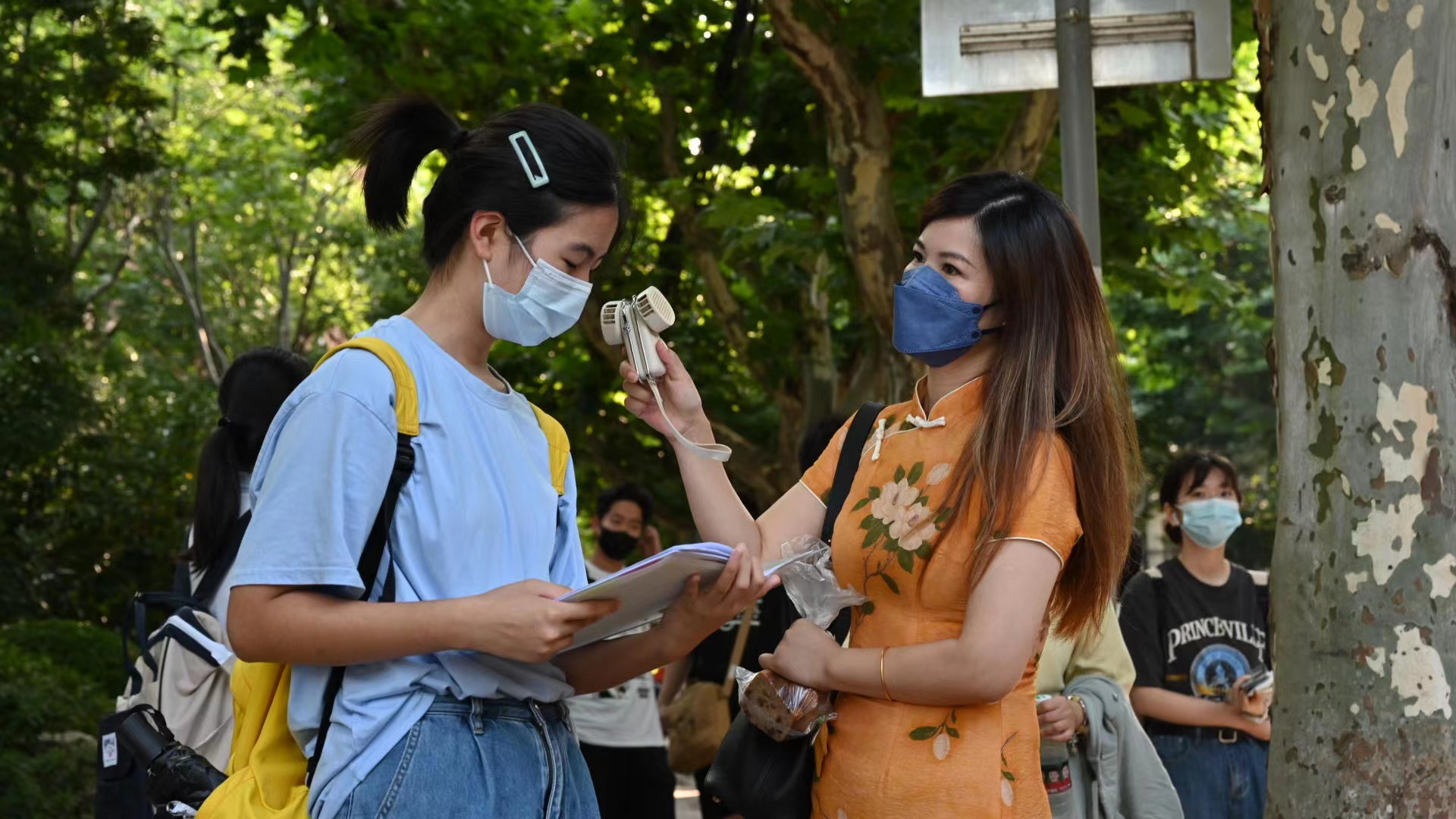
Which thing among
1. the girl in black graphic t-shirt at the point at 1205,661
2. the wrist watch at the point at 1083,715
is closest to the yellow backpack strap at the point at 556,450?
the wrist watch at the point at 1083,715

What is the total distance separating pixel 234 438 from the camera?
14.4 ft

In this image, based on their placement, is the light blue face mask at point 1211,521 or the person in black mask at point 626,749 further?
the person in black mask at point 626,749

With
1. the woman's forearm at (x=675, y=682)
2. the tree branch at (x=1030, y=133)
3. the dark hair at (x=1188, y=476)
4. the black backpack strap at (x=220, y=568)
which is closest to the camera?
the black backpack strap at (x=220, y=568)

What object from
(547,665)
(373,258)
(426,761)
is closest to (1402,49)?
(547,665)

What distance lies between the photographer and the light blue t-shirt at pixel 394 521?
2.31m

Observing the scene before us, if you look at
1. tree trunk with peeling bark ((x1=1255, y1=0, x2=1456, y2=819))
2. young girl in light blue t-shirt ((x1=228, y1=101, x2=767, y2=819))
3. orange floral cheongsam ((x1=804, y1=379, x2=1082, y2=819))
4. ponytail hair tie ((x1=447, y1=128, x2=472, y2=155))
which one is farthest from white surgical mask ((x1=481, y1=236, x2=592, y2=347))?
tree trunk with peeling bark ((x1=1255, y1=0, x2=1456, y2=819))

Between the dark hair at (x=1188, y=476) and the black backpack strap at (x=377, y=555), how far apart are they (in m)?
4.20

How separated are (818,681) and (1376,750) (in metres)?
1.62

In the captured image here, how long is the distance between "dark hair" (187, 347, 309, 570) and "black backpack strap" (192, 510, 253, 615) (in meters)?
0.02

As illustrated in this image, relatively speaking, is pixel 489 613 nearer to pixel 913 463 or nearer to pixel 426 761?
pixel 426 761

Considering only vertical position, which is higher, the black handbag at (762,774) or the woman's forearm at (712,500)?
the woman's forearm at (712,500)

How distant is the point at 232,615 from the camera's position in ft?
7.71

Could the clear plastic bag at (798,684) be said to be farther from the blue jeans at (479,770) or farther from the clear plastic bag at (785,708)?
the blue jeans at (479,770)

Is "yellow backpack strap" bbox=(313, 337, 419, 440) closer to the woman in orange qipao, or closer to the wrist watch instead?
the woman in orange qipao
